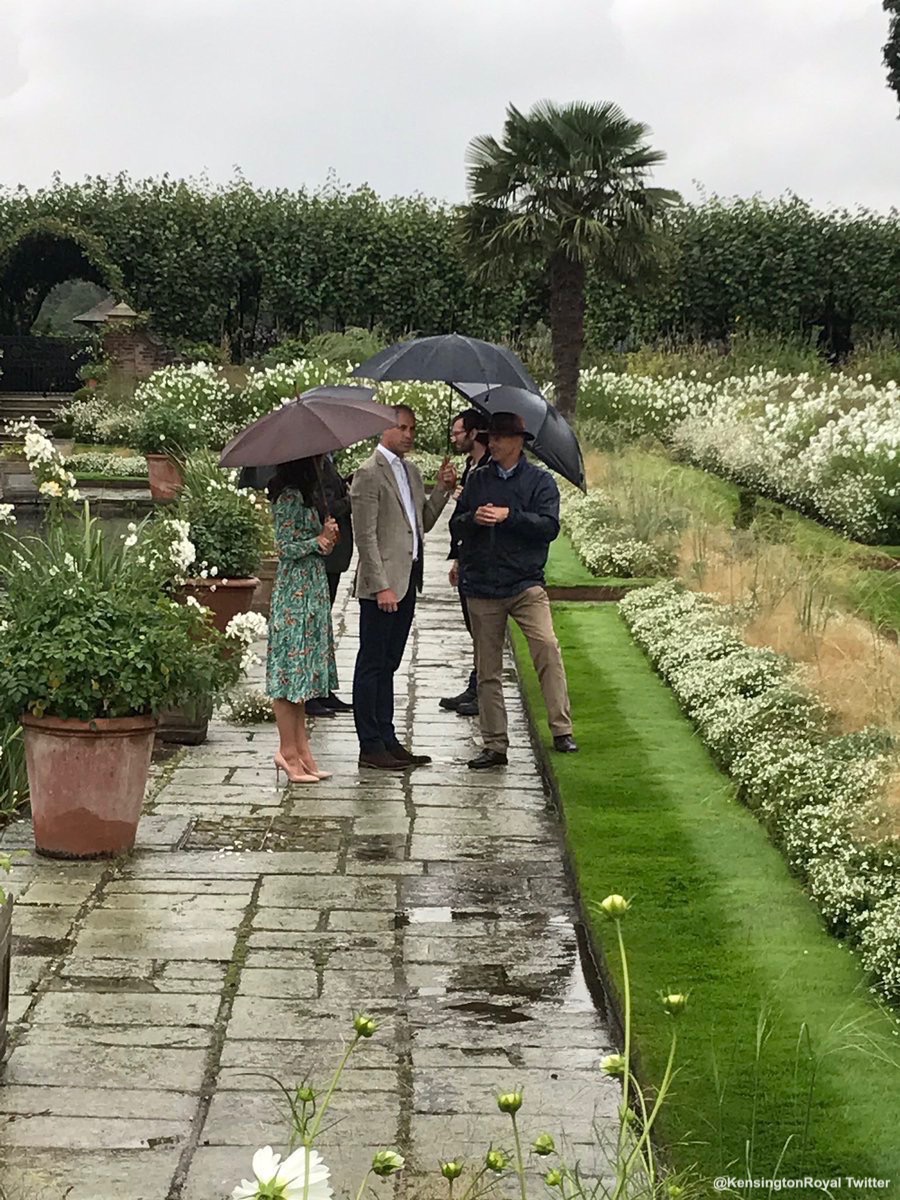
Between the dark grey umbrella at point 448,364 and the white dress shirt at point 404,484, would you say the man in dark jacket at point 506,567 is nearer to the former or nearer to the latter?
the white dress shirt at point 404,484

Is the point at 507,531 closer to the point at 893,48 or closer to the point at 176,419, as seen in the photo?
the point at 176,419

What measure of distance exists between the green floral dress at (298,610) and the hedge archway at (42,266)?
23786 millimetres

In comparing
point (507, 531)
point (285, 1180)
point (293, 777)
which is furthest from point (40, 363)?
point (285, 1180)

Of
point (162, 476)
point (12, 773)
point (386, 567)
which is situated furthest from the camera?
point (162, 476)

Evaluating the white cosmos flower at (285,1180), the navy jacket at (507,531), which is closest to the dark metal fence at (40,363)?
the navy jacket at (507,531)

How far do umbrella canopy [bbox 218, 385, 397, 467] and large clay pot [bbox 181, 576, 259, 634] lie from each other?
→ 239 centimetres

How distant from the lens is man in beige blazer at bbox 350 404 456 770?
7.47 m

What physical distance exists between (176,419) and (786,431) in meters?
6.81

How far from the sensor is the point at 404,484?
758 centimetres

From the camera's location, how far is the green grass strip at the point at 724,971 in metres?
3.57

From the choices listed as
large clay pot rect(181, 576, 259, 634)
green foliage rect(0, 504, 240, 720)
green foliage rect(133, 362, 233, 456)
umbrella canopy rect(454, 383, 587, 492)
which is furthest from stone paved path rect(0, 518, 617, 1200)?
green foliage rect(133, 362, 233, 456)

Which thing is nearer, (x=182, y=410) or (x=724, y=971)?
(x=724, y=971)

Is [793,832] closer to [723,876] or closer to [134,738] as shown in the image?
[723,876]

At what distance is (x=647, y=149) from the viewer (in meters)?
25.1
